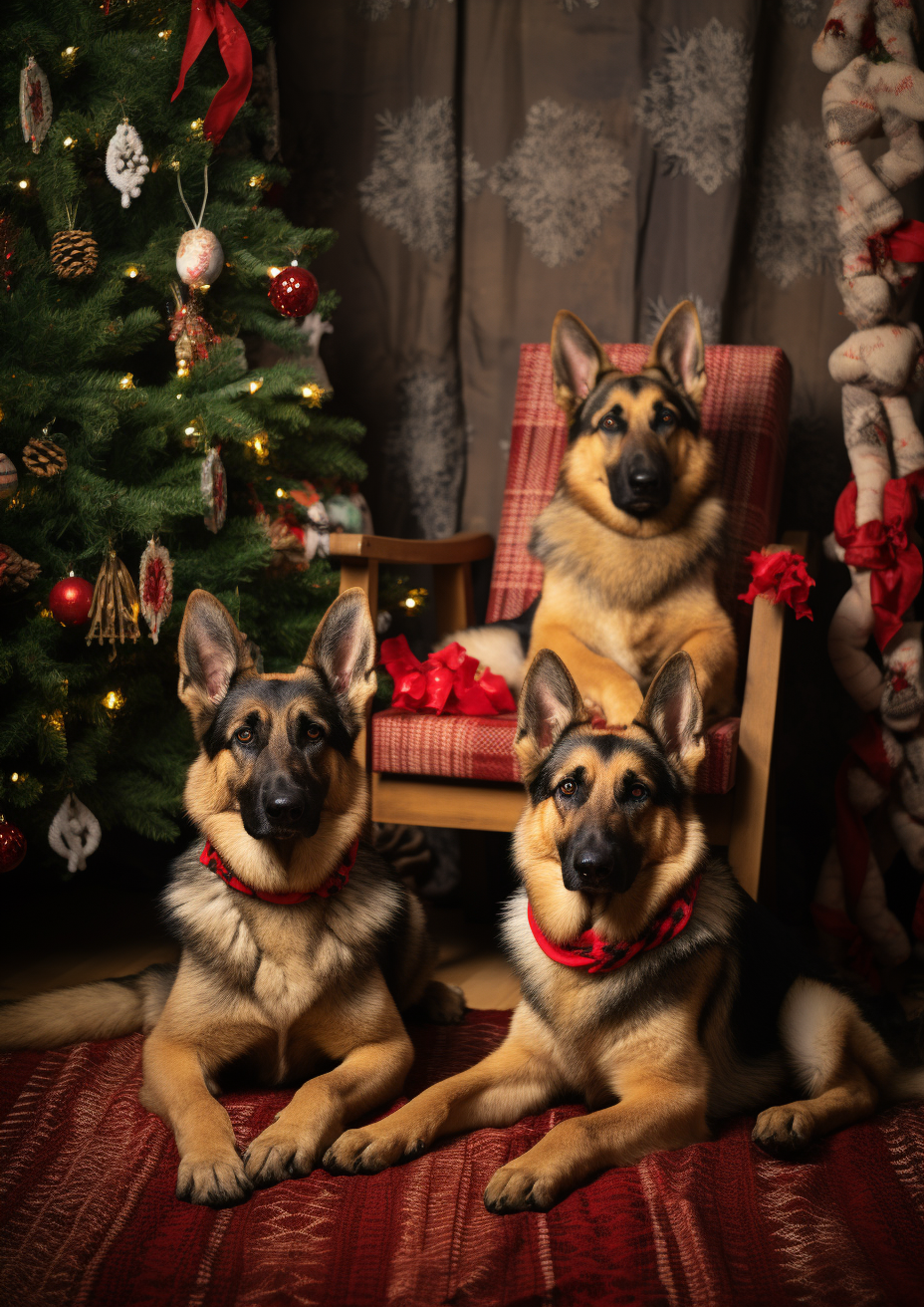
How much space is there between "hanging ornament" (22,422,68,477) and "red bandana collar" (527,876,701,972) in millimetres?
1763

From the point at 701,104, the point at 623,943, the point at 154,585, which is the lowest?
the point at 623,943

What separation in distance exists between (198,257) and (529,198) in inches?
63.0

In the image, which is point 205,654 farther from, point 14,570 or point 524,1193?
point 524,1193

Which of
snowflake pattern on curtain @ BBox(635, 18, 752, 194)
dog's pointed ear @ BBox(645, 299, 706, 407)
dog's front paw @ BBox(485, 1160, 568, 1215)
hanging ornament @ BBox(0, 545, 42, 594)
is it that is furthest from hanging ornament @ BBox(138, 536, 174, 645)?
snowflake pattern on curtain @ BBox(635, 18, 752, 194)

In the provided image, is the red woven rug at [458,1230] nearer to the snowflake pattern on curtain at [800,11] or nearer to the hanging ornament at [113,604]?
the hanging ornament at [113,604]

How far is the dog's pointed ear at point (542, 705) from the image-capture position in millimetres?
2143

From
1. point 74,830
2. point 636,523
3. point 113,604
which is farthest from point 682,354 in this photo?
point 74,830

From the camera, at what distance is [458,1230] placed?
1751 mm

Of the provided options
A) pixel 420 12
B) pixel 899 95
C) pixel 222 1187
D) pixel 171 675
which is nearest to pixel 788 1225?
pixel 222 1187

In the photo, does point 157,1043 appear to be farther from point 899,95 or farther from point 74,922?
point 899,95

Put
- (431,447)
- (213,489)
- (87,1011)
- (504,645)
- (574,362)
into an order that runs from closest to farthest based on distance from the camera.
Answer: (87,1011) → (213,489) → (574,362) → (504,645) → (431,447)

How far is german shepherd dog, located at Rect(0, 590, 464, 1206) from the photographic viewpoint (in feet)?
6.68

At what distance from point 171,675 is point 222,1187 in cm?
171

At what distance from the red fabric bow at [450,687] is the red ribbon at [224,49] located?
5.25 feet
